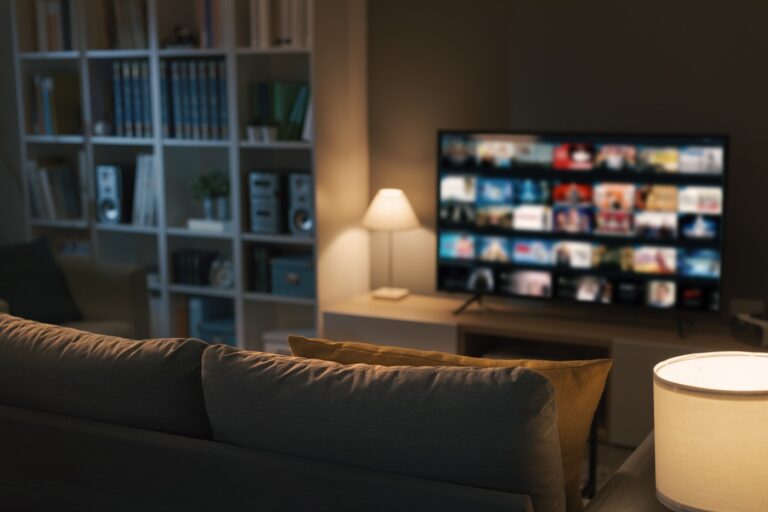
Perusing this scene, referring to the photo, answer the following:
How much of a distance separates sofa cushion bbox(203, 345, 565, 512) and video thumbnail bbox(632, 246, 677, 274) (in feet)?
8.10

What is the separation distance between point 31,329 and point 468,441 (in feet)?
3.73

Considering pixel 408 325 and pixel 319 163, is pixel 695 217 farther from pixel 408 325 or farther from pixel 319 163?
pixel 319 163

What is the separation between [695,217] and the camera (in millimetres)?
4023

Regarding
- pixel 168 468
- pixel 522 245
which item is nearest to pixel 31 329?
pixel 168 468

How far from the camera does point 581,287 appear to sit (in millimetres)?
4309

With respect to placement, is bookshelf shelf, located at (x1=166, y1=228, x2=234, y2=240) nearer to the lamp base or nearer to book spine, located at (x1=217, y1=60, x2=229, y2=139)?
book spine, located at (x1=217, y1=60, x2=229, y2=139)

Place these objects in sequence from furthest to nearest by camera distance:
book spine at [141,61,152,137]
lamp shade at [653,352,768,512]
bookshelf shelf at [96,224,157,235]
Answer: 1. bookshelf shelf at [96,224,157,235]
2. book spine at [141,61,152,137]
3. lamp shade at [653,352,768,512]

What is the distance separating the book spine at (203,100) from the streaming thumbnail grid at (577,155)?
1.17m

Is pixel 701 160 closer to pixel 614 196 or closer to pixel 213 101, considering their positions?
pixel 614 196

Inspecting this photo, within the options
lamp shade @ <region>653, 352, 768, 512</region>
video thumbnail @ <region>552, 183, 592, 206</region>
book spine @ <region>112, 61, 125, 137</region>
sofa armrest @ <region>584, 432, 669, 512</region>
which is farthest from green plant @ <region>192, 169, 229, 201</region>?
lamp shade @ <region>653, 352, 768, 512</region>

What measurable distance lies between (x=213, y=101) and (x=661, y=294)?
2.24 metres

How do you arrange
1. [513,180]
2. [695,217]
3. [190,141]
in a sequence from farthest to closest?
[190,141] < [513,180] < [695,217]

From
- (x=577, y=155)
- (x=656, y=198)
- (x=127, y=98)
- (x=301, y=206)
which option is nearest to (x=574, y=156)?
(x=577, y=155)

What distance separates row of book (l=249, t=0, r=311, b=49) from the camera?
4.54 meters
